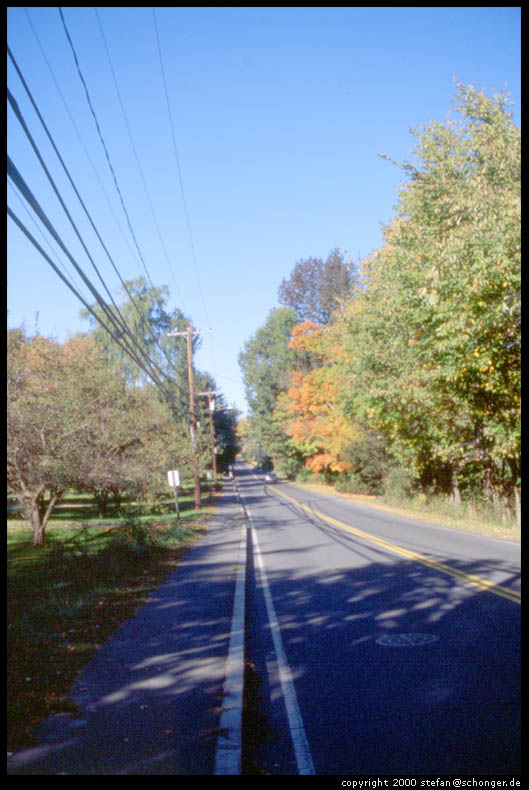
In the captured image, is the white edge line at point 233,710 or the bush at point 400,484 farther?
the bush at point 400,484

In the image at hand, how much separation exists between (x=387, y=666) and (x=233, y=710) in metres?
2.03

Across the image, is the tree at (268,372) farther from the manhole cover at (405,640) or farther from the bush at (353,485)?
the manhole cover at (405,640)

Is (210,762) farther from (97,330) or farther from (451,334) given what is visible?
(97,330)

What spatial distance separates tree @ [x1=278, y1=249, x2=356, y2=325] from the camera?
7206cm

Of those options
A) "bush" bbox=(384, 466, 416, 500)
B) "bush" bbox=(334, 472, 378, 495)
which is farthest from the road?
"bush" bbox=(334, 472, 378, 495)

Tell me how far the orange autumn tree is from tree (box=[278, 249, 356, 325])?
30.4 ft

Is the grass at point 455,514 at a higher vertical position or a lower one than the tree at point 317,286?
lower

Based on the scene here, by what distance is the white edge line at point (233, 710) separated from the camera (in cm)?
452

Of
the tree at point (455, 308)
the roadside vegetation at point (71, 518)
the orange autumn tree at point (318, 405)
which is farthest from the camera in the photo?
the orange autumn tree at point (318, 405)

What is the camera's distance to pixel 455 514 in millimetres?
27656

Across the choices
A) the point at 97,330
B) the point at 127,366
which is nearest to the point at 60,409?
the point at 127,366

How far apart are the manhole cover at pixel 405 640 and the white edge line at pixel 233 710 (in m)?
1.73

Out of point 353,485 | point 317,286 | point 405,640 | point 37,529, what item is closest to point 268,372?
point 317,286

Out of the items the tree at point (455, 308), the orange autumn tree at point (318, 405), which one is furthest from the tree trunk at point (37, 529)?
the orange autumn tree at point (318, 405)
